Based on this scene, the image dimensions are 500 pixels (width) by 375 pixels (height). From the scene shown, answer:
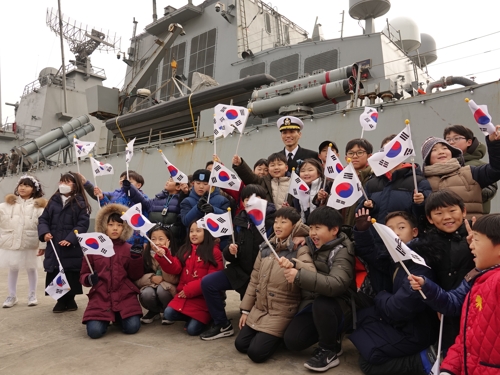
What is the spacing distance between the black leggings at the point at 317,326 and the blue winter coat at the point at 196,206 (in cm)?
136

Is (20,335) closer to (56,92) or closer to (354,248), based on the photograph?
(354,248)

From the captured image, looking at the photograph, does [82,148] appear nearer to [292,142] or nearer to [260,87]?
[292,142]

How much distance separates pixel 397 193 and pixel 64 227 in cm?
338

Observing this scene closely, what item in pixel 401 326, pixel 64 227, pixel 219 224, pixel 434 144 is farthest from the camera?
pixel 64 227

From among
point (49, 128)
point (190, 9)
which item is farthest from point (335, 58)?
point (49, 128)

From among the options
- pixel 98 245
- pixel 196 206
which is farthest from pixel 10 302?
pixel 196 206

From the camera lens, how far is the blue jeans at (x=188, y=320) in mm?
3209

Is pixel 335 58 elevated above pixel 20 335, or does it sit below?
above

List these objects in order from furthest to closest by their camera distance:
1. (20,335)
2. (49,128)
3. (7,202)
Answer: (49,128) → (7,202) → (20,335)

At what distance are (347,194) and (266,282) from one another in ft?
2.84

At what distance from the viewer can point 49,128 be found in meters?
20.6

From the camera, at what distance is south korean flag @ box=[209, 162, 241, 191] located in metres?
3.60

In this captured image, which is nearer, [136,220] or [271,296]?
[271,296]

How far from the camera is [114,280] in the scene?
341cm
